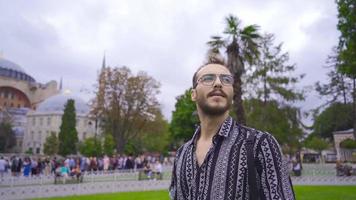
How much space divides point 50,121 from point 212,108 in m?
85.7

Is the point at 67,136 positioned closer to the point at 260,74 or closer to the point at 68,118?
the point at 68,118

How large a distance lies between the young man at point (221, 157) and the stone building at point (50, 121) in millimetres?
79818

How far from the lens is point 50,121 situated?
82625mm

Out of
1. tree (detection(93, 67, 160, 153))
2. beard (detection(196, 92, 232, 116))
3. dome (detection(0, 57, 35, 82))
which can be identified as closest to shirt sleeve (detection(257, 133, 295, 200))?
beard (detection(196, 92, 232, 116))

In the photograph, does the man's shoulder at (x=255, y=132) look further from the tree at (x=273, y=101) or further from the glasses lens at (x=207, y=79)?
the tree at (x=273, y=101)

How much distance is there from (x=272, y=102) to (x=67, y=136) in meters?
38.1

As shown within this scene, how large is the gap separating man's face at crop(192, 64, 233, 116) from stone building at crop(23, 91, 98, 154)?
79.9 m

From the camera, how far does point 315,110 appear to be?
109ft

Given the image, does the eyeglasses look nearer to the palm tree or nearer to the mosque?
the palm tree

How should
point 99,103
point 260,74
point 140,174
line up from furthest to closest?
point 99,103, point 260,74, point 140,174

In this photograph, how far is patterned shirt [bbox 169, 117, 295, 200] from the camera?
200cm

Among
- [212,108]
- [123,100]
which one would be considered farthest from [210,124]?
[123,100]

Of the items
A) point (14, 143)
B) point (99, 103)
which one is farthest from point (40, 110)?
point (99, 103)

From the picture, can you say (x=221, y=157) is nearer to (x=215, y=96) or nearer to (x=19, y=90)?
(x=215, y=96)
